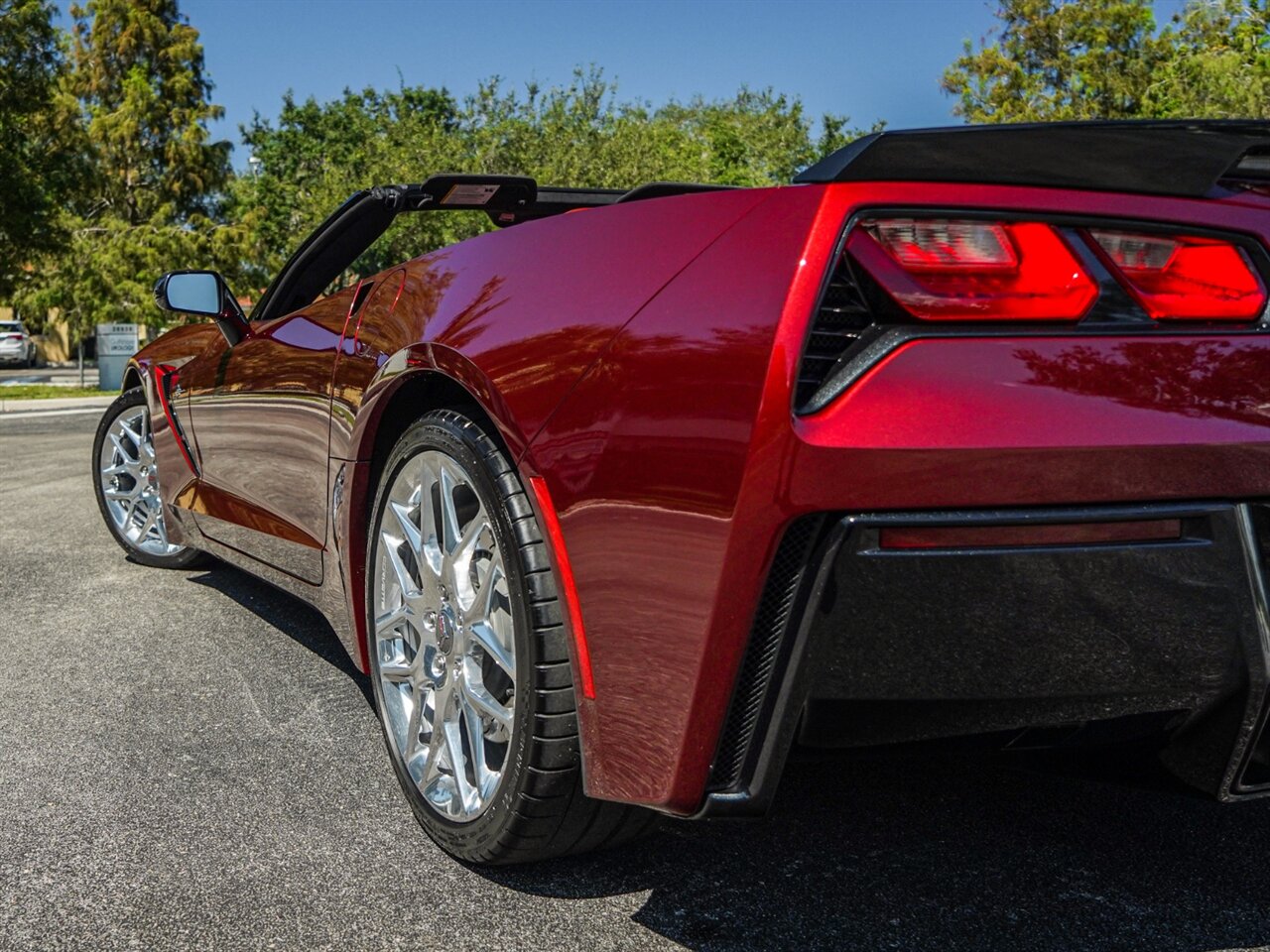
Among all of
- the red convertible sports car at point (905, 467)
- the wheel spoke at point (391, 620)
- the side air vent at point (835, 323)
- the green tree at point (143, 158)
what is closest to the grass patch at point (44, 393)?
the green tree at point (143, 158)

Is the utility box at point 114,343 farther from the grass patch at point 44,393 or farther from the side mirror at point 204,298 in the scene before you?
the side mirror at point 204,298

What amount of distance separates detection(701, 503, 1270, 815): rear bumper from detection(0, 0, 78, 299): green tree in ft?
76.1

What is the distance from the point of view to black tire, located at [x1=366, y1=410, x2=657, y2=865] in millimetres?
2090

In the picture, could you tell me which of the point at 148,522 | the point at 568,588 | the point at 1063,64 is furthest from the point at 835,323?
the point at 1063,64

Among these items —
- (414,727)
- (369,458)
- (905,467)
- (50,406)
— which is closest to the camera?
(905,467)

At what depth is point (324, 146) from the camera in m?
53.8

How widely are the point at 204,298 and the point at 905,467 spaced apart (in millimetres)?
2929

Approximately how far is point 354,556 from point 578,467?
1056mm

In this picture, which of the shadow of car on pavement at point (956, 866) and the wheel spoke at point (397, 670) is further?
the wheel spoke at point (397, 670)

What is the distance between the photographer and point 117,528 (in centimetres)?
543

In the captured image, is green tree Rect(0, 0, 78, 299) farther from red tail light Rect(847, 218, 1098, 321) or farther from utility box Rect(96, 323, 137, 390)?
red tail light Rect(847, 218, 1098, 321)

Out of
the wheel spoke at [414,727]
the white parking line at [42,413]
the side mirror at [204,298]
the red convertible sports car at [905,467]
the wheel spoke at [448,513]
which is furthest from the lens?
the white parking line at [42,413]

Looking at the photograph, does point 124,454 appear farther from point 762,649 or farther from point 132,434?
point 762,649

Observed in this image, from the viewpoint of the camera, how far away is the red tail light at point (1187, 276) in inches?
68.9
